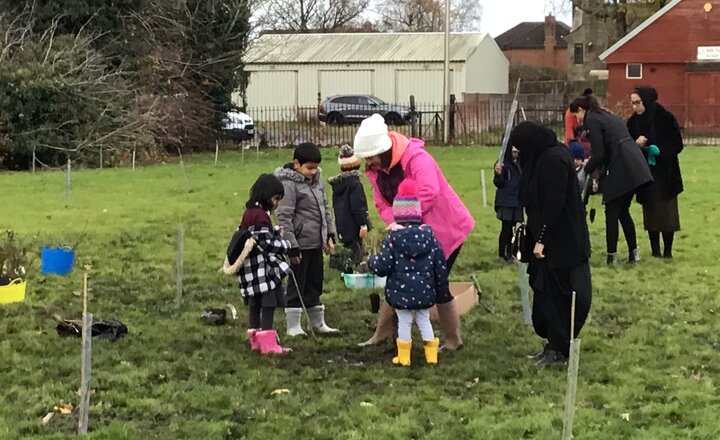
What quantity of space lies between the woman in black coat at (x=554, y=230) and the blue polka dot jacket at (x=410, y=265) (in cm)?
68

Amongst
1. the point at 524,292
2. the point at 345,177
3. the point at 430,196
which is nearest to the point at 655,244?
the point at 524,292

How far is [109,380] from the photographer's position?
6281mm

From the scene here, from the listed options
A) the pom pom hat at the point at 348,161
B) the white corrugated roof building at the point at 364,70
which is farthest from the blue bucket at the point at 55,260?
the white corrugated roof building at the point at 364,70

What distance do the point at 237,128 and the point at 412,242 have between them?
2551cm

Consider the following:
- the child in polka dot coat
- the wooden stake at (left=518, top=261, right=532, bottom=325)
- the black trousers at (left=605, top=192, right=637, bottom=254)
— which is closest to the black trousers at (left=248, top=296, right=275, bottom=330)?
the child in polka dot coat

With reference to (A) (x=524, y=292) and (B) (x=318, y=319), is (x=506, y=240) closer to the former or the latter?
(A) (x=524, y=292)

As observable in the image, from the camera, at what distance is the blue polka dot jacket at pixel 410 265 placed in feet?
21.3

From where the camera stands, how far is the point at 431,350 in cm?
674

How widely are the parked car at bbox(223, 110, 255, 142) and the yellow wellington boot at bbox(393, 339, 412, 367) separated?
24.4 meters

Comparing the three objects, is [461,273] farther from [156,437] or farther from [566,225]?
[156,437]

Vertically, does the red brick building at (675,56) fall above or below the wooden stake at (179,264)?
above

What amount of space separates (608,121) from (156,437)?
6.33 m

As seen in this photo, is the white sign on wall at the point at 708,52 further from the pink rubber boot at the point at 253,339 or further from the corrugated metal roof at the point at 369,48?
the pink rubber boot at the point at 253,339

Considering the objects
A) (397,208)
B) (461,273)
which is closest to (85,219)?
(461,273)
